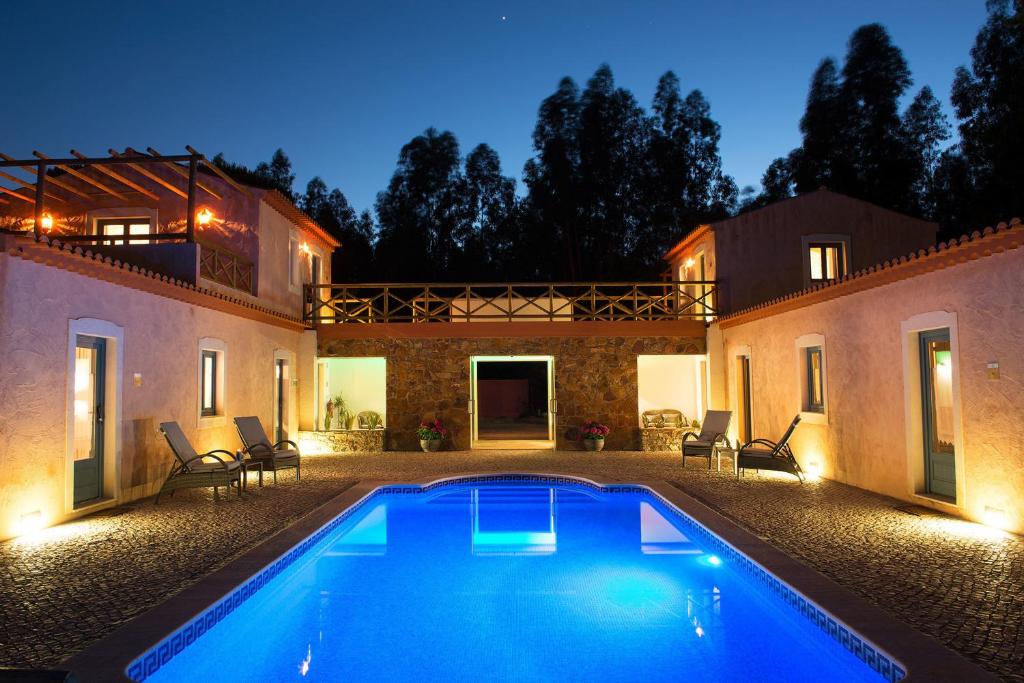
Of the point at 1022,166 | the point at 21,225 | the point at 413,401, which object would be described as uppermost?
the point at 1022,166

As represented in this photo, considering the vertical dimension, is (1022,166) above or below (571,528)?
above

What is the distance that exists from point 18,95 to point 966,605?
47.8m

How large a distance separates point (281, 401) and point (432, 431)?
10.1 feet

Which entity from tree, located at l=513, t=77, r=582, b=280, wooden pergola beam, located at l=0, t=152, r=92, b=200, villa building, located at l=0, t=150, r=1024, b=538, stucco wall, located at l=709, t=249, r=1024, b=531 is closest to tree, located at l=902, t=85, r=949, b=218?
villa building, located at l=0, t=150, r=1024, b=538

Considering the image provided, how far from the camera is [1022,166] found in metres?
20.4

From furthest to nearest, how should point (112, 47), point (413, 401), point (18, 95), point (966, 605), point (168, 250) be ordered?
point (18, 95), point (112, 47), point (413, 401), point (168, 250), point (966, 605)

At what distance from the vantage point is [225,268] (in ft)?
37.8

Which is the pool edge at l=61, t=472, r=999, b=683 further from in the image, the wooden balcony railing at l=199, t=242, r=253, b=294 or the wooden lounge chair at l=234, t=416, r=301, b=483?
the wooden balcony railing at l=199, t=242, r=253, b=294

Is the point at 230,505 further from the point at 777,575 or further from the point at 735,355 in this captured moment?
the point at 735,355

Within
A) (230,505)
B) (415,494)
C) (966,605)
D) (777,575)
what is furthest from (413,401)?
(966,605)

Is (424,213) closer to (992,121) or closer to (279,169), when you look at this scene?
(279,169)

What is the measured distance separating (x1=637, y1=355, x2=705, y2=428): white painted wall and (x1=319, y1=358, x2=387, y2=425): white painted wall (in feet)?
21.5

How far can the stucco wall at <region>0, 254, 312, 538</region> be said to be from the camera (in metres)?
6.09

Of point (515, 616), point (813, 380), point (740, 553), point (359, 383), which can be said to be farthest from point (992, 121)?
point (515, 616)
